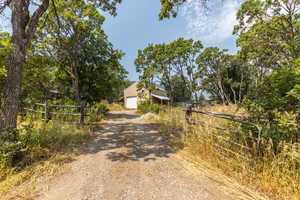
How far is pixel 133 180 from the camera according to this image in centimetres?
239

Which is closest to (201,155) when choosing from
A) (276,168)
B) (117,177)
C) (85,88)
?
(276,168)

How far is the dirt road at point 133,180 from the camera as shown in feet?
6.49

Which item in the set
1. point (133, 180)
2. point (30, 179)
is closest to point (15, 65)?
point (30, 179)

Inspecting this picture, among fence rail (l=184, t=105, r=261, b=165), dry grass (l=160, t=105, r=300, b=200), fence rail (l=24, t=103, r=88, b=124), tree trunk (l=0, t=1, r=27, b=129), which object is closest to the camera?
dry grass (l=160, t=105, r=300, b=200)

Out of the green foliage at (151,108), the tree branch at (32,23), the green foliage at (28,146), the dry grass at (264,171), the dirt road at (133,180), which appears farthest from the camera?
the green foliage at (151,108)

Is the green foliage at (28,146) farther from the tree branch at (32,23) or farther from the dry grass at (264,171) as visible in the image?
the dry grass at (264,171)

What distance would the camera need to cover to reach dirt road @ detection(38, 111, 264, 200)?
1.98 meters

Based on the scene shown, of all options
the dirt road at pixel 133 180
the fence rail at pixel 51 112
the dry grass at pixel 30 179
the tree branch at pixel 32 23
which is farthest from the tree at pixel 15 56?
the fence rail at pixel 51 112

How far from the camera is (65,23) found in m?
7.64

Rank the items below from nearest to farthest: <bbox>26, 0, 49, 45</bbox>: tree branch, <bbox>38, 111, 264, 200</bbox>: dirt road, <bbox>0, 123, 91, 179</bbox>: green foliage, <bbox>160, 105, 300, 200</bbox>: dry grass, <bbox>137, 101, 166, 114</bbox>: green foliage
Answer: <bbox>160, 105, 300, 200</bbox>: dry grass
<bbox>38, 111, 264, 200</bbox>: dirt road
<bbox>0, 123, 91, 179</bbox>: green foliage
<bbox>26, 0, 49, 45</bbox>: tree branch
<bbox>137, 101, 166, 114</bbox>: green foliage

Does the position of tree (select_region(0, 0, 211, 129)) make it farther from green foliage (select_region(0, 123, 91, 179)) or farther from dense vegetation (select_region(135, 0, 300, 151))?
dense vegetation (select_region(135, 0, 300, 151))

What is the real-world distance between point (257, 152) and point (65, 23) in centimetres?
1097

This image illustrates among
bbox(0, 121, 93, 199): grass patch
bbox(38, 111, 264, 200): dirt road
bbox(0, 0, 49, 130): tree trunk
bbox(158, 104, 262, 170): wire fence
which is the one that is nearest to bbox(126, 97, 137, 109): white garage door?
bbox(158, 104, 262, 170): wire fence

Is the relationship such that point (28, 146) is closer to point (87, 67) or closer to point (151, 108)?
point (87, 67)
